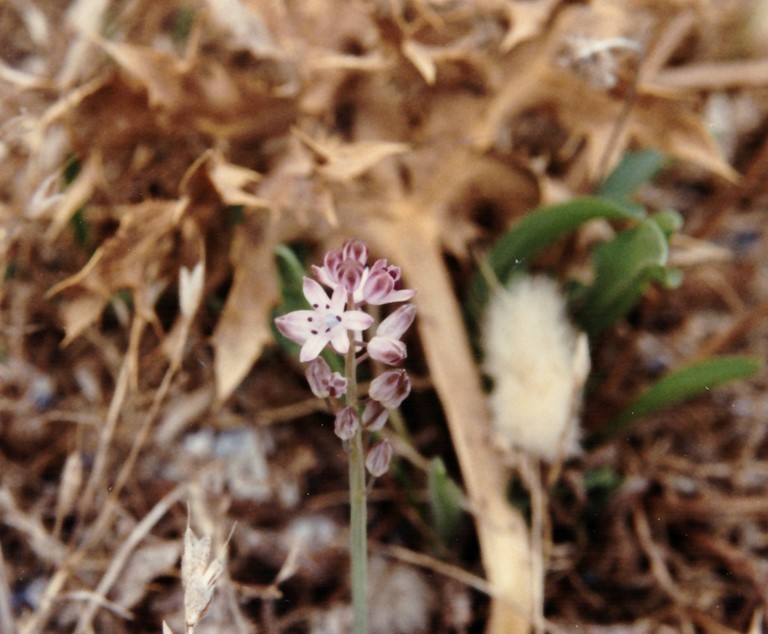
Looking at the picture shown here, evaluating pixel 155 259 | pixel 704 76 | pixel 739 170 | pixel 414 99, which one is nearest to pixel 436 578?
pixel 155 259

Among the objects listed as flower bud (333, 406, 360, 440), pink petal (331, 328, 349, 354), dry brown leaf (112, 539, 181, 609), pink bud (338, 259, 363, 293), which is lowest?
dry brown leaf (112, 539, 181, 609)

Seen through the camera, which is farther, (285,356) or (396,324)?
(285,356)

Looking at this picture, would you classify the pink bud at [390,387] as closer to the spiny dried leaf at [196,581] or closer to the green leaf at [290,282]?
the spiny dried leaf at [196,581]

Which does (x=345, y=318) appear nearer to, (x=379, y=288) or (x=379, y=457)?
(x=379, y=288)

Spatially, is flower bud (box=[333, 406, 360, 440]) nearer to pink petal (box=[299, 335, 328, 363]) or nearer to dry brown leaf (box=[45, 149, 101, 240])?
pink petal (box=[299, 335, 328, 363])

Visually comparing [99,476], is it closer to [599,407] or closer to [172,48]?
[599,407]

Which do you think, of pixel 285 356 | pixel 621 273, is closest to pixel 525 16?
pixel 621 273

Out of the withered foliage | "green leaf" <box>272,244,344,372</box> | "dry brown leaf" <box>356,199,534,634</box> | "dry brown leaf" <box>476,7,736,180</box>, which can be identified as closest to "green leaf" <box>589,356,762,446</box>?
the withered foliage
